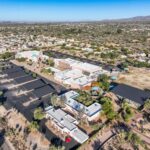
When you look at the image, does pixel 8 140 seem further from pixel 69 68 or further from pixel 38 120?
pixel 69 68

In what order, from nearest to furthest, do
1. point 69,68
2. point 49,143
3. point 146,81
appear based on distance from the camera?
1. point 49,143
2. point 146,81
3. point 69,68

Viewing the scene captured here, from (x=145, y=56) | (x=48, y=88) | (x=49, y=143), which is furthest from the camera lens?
(x=145, y=56)

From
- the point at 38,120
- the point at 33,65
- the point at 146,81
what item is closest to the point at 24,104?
the point at 38,120

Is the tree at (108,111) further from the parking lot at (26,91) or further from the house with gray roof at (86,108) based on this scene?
the parking lot at (26,91)

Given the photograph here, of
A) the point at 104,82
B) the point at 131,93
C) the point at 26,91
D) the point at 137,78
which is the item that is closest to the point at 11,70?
the point at 26,91

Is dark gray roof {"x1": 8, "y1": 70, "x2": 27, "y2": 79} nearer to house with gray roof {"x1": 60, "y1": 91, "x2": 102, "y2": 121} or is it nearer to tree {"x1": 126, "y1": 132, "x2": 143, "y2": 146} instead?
house with gray roof {"x1": 60, "y1": 91, "x2": 102, "y2": 121}

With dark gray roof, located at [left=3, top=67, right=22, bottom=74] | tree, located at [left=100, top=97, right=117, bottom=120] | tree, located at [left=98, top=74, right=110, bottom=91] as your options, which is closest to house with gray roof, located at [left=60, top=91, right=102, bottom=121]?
tree, located at [left=100, top=97, right=117, bottom=120]

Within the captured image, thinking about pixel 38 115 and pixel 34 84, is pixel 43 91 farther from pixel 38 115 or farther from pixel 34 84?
pixel 38 115
